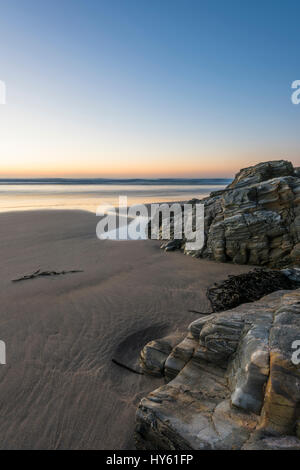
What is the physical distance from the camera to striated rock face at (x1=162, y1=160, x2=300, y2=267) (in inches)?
295

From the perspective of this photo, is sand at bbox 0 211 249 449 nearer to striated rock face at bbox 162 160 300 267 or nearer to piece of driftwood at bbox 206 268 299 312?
piece of driftwood at bbox 206 268 299 312

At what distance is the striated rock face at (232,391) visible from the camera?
213cm

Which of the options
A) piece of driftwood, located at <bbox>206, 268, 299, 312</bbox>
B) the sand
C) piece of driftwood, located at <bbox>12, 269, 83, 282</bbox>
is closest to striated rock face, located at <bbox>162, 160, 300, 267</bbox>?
the sand

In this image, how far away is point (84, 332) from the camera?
4.52 meters

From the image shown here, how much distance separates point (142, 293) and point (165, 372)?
8.87ft

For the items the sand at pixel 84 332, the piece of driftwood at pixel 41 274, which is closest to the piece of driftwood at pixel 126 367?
the sand at pixel 84 332

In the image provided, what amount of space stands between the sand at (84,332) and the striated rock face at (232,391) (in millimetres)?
642

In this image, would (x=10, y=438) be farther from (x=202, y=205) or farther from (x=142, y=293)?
(x=202, y=205)

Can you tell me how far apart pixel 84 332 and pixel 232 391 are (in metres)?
2.74

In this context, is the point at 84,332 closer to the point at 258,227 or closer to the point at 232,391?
the point at 232,391

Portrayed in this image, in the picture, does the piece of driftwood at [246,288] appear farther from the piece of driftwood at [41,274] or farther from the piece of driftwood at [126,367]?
the piece of driftwood at [41,274]

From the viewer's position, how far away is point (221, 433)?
7.16 ft

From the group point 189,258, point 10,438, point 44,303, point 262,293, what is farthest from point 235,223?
point 10,438

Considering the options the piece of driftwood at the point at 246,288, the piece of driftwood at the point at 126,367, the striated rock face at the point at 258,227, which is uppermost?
the striated rock face at the point at 258,227
